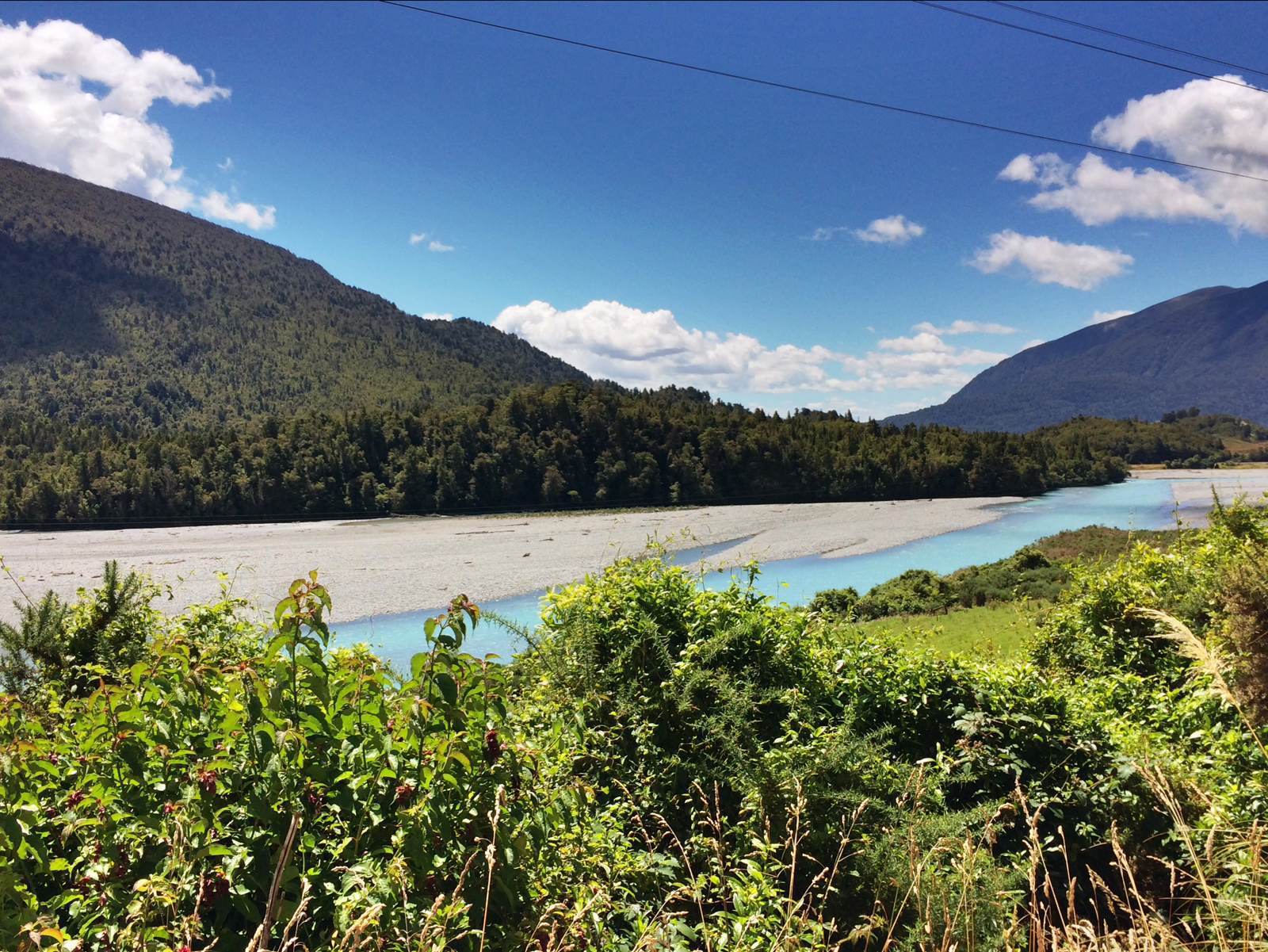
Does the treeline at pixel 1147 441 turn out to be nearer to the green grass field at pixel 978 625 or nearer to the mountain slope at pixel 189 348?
the green grass field at pixel 978 625

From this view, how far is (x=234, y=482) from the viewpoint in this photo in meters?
46.4

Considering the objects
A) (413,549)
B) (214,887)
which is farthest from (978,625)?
(413,549)

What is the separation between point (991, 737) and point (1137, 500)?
277 feet

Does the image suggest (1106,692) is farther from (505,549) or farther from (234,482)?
(234,482)

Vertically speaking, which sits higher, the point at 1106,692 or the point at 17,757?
the point at 17,757

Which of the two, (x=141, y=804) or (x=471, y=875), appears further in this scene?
(x=471, y=875)

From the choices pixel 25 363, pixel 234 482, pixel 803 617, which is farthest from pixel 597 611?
pixel 25 363

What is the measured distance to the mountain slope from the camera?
4961 inches

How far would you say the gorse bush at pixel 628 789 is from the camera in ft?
6.33

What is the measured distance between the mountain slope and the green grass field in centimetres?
9886

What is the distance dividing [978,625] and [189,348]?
18008cm

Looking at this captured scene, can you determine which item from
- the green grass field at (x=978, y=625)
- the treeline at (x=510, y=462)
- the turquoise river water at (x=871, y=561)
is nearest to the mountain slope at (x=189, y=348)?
the treeline at (x=510, y=462)

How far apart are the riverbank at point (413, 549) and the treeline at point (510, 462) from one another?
382 cm

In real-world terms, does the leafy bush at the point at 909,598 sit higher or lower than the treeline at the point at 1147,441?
lower
